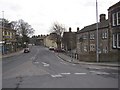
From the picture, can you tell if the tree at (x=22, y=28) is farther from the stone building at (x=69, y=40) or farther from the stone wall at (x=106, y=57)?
the stone wall at (x=106, y=57)

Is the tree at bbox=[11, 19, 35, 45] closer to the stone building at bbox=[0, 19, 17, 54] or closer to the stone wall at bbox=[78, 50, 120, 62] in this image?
the stone building at bbox=[0, 19, 17, 54]

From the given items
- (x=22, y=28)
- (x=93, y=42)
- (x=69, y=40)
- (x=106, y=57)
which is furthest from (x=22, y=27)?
(x=106, y=57)

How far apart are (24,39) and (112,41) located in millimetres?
78701

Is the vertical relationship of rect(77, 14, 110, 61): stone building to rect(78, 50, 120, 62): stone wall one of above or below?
above

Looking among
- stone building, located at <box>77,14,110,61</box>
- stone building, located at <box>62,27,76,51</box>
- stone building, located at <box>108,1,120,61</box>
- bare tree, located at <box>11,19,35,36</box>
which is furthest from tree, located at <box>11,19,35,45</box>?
stone building, located at <box>108,1,120,61</box>

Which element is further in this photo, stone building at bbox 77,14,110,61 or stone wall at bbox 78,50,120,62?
stone building at bbox 77,14,110,61

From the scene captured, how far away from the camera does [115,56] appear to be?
3428cm

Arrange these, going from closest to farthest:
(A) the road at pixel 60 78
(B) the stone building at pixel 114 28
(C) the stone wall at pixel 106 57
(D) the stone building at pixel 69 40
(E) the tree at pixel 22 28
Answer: (A) the road at pixel 60 78 < (C) the stone wall at pixel 106 57 < (B) the stone building at pixel 114 28 < (D) the stone building at pixel 69 40 < (E) the tree at pixel 22 28

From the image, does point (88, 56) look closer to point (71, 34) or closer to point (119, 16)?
point (119, 16)

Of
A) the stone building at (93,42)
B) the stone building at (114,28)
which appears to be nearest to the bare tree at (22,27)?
the stone building at (93,42)

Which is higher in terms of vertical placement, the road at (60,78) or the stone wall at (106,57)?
the stone wall at (106,57)

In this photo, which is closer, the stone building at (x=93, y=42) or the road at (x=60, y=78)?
the road at (x=60, y=78)

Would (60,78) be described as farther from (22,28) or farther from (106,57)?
(22,28)

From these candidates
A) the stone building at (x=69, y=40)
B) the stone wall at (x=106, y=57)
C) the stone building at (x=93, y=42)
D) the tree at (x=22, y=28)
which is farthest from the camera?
the tree at (x=22, y=28)
